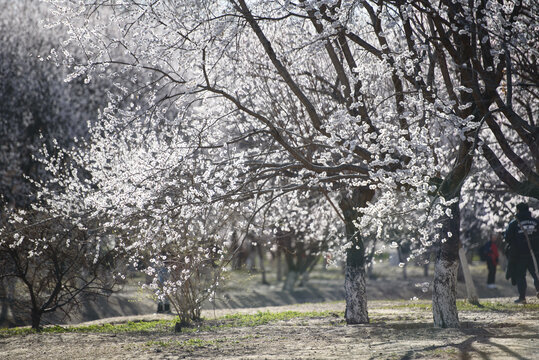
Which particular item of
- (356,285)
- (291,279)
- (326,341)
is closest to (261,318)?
(356,285)

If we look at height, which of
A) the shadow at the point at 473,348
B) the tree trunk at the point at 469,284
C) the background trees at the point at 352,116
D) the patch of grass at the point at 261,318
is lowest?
the shadow at the point at 473,348

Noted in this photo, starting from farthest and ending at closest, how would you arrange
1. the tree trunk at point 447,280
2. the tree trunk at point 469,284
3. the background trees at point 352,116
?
the tree trunk at point 469,284, the tree trunk at point 447,280, the background trees at point 352,116

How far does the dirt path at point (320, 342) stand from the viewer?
655cm

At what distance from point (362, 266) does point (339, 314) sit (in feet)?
8.98

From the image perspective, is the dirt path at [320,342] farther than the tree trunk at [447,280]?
No

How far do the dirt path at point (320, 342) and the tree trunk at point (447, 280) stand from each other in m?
0.24

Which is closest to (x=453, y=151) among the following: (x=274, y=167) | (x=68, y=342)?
(x=274, y=167)

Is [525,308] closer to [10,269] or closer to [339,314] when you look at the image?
[339,314]

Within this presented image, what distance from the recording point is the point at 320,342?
7.81 m

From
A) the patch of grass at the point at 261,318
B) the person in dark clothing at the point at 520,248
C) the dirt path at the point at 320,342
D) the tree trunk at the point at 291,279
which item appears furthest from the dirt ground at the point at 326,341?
the tree trunk at the point at 291,279

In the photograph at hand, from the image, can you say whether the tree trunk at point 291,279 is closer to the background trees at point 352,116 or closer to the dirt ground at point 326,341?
the dirt ground at point 326,341

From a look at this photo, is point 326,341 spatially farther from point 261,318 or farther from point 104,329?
point 104,329

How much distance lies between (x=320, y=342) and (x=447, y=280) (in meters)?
2.16

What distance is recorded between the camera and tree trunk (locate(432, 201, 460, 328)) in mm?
8453
